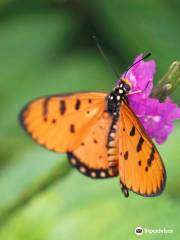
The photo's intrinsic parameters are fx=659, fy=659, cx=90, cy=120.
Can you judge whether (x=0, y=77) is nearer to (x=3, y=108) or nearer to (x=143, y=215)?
Answer: (x=3, y=108)

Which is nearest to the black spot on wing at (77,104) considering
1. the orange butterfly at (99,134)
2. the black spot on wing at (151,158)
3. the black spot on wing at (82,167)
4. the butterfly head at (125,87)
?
the orange butterfly at (99,134)

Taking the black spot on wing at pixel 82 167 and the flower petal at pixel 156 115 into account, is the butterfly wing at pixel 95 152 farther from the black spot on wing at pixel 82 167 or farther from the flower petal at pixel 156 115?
the flower petal at pixel 156 115

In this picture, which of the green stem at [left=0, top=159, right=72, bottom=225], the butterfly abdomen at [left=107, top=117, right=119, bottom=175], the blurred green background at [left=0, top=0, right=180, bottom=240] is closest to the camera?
the butterfly abdomen at [left=107, top=117, right=119, bottom=175]

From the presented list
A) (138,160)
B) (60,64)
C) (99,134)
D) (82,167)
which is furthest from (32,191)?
(60,64)

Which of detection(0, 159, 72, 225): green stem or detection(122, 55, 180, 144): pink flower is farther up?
detection(122, 55, 180, 144): pink flower

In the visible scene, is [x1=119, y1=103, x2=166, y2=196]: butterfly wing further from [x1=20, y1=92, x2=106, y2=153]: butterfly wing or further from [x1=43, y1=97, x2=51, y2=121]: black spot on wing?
[x1=43, y1=97, x2=51, y2=121]: black spot on wing

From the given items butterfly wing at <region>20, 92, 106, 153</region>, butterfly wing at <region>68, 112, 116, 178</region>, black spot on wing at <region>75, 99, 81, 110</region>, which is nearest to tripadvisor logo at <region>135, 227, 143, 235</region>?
butterfly wing at <region>68, 112, 116, 178</region>

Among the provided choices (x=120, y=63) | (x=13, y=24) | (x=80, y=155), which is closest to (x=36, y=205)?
(x=80, y=155)

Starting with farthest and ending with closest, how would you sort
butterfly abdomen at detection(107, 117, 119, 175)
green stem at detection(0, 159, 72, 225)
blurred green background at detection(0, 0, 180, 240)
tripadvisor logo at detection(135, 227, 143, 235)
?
blurred green background at detection(0, 0, 180, 240)
green stem at detection(0, 159, 72, 225)
tripadvisor logo at detection(135, 227, 143, 235)
butterfly abdomen at detection(107, 117, 119, 175)
